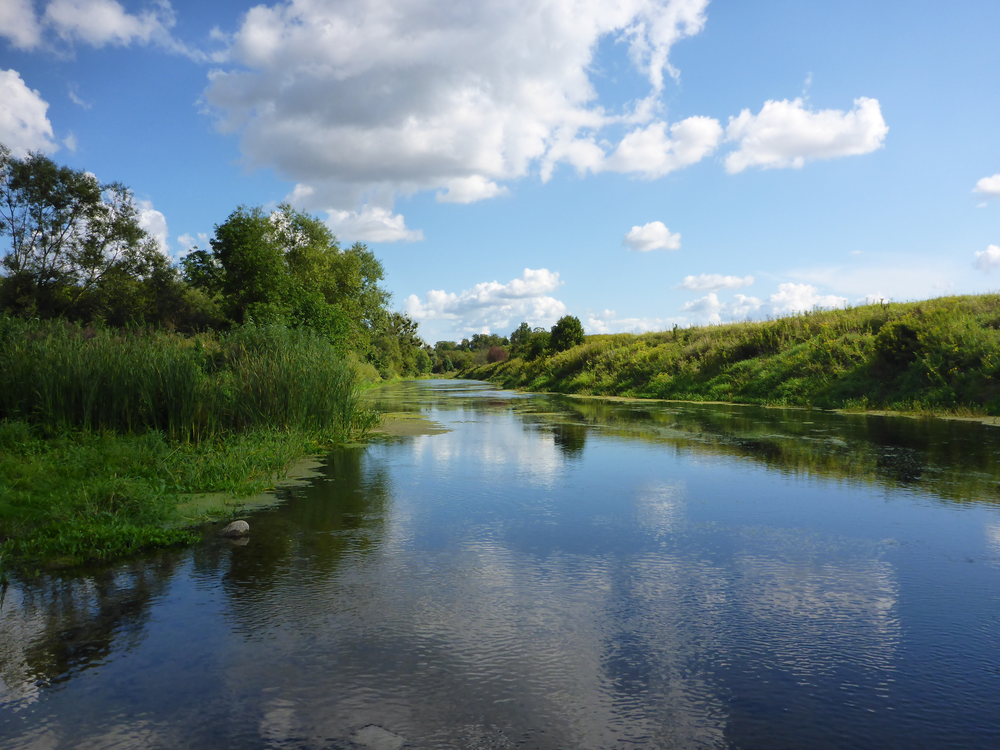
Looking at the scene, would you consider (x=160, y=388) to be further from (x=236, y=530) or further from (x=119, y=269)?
(x=119, y=269)

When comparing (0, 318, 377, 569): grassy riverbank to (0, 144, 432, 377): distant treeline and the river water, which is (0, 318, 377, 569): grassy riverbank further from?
(0, 144, 432, 377): distant treeline

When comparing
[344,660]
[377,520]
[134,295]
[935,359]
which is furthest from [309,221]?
[344,660]

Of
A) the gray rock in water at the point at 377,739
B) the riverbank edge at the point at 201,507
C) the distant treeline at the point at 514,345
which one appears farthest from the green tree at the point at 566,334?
the gray rock in water at the point at 377,739

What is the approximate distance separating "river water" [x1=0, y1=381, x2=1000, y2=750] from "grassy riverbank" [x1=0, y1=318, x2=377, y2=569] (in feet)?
2.89

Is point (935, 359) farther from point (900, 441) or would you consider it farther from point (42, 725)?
point (42, 725)

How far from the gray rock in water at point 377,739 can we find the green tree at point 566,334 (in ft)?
149

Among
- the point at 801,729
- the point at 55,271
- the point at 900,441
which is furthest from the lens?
the point at 55,271

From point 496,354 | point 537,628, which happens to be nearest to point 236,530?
point 537,628

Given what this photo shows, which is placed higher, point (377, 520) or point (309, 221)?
point (309, 221)

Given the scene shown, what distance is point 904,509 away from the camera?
717cm

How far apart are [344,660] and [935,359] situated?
2186 centimetres

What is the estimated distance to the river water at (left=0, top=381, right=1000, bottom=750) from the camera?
3.06 metres

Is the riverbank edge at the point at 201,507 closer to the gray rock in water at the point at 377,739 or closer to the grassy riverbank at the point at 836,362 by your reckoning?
the gray rock in water at the point at 377,739

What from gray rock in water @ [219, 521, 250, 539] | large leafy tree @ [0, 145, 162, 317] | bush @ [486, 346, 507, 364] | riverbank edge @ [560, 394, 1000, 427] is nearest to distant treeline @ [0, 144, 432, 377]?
large leafy tree @ [0, 145, 162, 317]
